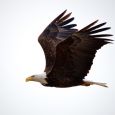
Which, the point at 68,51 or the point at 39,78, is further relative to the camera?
the point at 39,78

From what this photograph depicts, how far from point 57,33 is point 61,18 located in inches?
14.5

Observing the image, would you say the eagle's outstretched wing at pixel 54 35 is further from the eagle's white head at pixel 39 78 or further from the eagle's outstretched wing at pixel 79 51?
the eagle's outstretched wing at pixel 79 51

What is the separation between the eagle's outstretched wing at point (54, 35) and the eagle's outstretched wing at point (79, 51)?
83 cm

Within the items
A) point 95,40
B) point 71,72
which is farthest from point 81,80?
point 95,40

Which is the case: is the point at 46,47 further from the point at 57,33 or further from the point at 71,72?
the point at 71,72

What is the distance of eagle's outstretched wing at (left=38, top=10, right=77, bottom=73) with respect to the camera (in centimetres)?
1297

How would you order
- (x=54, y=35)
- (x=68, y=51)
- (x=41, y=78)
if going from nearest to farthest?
(x=68, y=51), (x=41, y=78), (x=54, y=35)

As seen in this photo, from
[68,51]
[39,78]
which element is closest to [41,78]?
[39,78]

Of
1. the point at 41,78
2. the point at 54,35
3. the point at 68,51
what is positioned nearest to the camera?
the point at 68,51

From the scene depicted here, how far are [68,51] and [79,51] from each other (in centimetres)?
23

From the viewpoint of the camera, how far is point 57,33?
1320 cm

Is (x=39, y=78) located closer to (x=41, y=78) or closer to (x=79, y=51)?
(x=41, y=78)

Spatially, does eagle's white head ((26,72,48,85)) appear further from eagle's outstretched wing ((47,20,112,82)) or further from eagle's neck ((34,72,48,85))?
eagle's outstretched wing ((47,20,112,82))

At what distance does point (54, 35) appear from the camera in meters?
13.2
